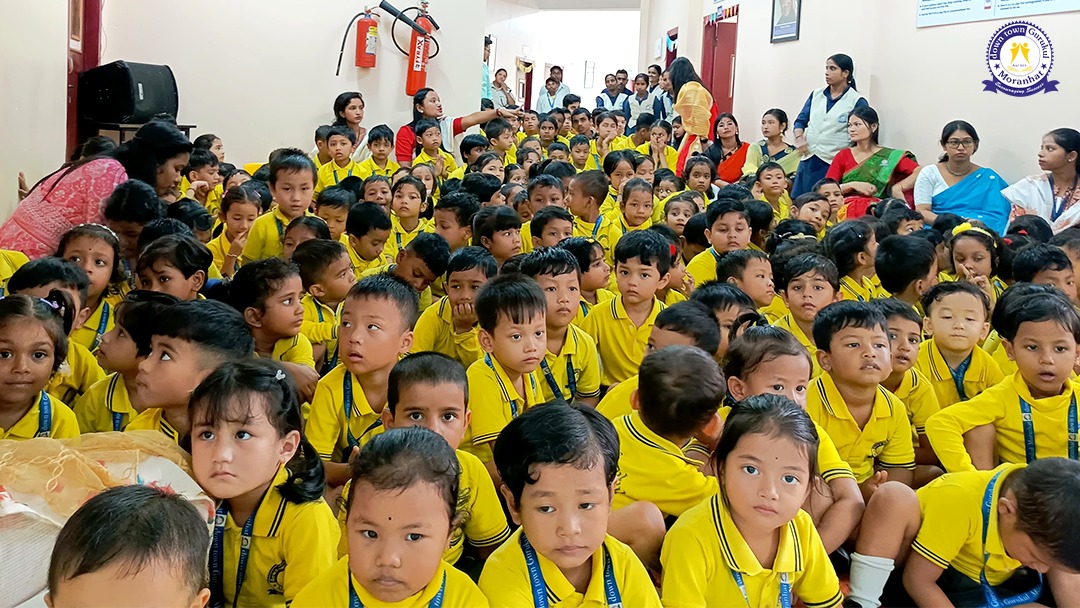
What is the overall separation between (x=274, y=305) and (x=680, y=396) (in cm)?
118

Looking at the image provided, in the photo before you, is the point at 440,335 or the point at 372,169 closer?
the point at 440,335

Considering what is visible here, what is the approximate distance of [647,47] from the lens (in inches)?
484

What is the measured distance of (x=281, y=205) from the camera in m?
3.72

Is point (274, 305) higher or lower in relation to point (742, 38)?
lower

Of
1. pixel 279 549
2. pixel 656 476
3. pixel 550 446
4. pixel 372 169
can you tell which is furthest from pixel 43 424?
pixel 372 169

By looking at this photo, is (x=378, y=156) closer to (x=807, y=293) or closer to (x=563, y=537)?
(x=807, y=293)

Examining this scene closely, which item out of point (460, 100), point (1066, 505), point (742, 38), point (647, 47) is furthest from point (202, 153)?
point (647, 47)

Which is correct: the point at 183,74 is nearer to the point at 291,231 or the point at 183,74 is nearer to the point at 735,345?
A: the point at 291,231

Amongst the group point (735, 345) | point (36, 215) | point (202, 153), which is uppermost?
point (202, 153)

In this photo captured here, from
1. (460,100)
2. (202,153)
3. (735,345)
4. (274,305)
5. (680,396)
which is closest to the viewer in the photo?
(680,396)

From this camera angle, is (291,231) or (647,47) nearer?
(291,231)

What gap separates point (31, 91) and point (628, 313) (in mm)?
3211

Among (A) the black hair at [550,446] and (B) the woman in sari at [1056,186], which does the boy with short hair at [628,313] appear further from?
(B) the woman in sari at [1056,186]

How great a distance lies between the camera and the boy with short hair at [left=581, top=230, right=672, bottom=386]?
2.77m
